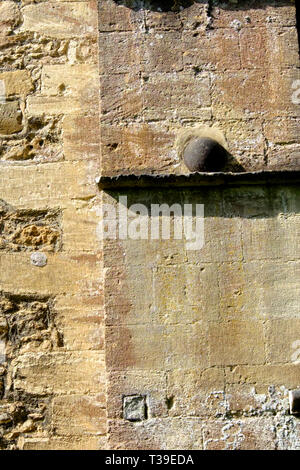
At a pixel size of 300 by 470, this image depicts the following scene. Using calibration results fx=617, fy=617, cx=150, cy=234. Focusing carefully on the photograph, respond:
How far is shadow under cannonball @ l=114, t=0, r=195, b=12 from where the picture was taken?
11.3 feet

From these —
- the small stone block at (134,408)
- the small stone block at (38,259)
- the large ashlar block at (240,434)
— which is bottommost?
the large ashlar block at (240,434)

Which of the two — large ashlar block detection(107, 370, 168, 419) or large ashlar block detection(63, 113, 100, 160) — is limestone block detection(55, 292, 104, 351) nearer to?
large ashlar block detection(107, 370, 168, 419)

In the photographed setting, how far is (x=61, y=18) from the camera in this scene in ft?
12.4

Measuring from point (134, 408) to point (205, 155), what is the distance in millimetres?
1297

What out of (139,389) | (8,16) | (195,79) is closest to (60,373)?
→ (139,389)

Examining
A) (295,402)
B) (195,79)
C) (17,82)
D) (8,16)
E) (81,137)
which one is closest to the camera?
(295,402)

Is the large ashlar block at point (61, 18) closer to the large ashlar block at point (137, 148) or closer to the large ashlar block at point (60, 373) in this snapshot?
the large ashlar block at point (137, 148)

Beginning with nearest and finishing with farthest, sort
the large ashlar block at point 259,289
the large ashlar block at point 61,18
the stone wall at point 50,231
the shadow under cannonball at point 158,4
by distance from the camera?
the large ashlar block at point 259,289 → the stone wall at point 50,231 → the shadow under cannonball at point 158,4 → the large ashlar block at point 61,18

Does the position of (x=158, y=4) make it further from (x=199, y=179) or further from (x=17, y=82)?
(x=199, y=179)

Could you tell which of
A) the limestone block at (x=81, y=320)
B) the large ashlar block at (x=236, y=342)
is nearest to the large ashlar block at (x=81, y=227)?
the limestone block at (x=81, y=320)

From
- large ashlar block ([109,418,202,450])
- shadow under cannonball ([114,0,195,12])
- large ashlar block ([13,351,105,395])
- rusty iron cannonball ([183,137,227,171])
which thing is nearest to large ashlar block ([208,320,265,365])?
large ashlar block ([109,418,202,450])

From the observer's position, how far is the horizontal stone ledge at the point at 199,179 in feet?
10.2

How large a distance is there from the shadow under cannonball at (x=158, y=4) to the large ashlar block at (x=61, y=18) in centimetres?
37
